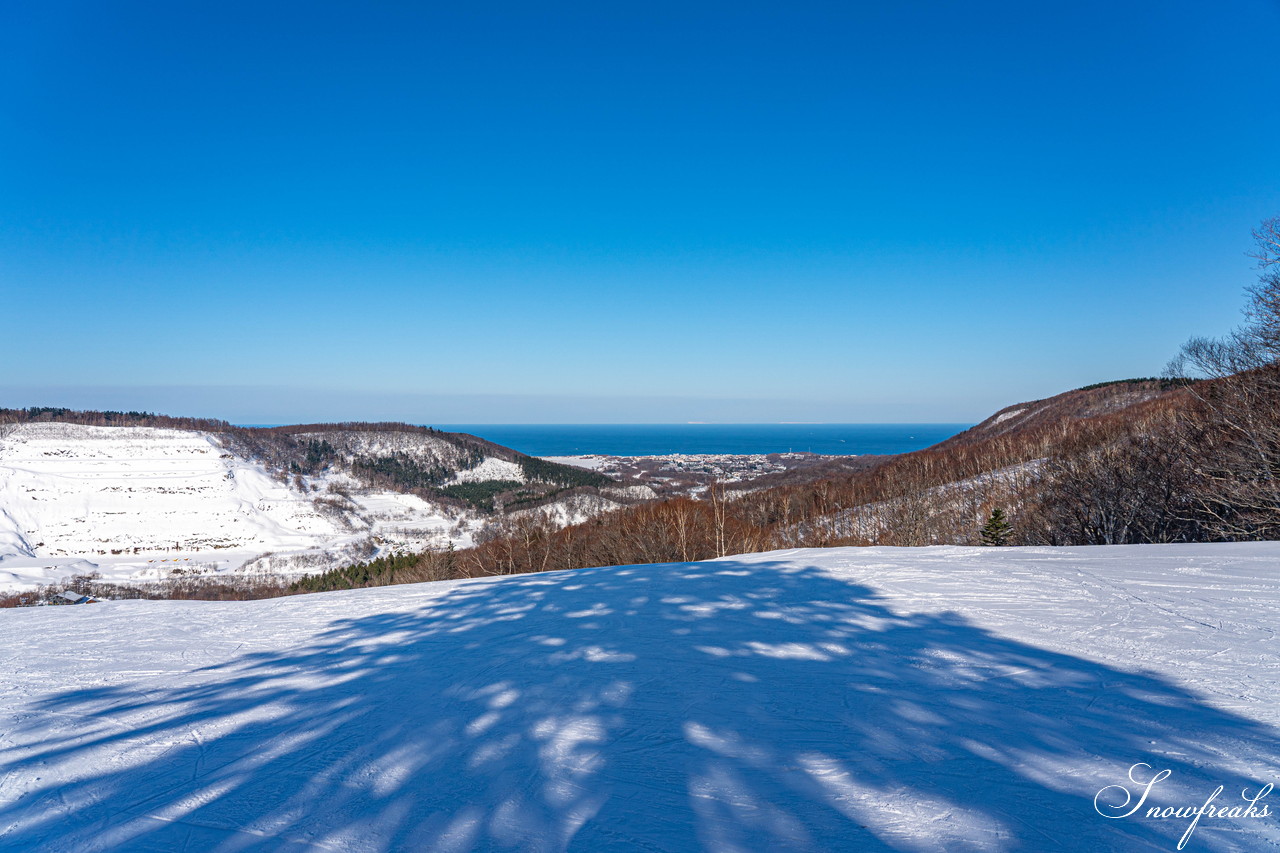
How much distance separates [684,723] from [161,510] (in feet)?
269

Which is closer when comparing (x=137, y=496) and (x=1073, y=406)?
(x=1073, y=406)

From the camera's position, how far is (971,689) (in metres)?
3.18

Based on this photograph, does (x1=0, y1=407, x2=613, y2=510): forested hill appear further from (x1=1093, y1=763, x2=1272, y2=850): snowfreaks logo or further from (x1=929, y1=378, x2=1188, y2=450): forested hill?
(x1=1093, y1=763, x2=1272, y2=850): snowfreaks logo

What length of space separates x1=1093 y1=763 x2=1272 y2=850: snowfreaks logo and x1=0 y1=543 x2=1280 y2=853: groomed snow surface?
0.03 metres

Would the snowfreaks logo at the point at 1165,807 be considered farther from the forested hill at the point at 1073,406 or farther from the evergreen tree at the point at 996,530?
the forested hill at the point at 1073,406

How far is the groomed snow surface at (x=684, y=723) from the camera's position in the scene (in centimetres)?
212

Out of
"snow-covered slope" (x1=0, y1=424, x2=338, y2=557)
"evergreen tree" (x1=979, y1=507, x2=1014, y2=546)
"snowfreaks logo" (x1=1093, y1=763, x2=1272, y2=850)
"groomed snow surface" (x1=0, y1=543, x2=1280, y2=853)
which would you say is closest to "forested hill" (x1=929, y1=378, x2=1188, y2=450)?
"evergreen tree" (x1=979, y1=507, x2=1014, y2=546)

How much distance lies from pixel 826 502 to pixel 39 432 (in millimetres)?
102328

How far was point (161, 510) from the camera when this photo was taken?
63.1 m

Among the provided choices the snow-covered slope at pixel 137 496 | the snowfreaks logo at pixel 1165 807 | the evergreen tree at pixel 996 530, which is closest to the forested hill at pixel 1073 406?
the evergreen tree at pixel 996 530

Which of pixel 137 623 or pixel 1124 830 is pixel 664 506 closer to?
pixel 137 623

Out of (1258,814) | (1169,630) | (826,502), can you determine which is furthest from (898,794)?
(826,502)

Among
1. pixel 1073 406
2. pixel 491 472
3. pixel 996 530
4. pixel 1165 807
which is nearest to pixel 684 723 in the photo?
pixel 1165 807

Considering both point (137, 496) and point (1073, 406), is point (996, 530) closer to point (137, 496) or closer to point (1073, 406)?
point (1073, 406)
